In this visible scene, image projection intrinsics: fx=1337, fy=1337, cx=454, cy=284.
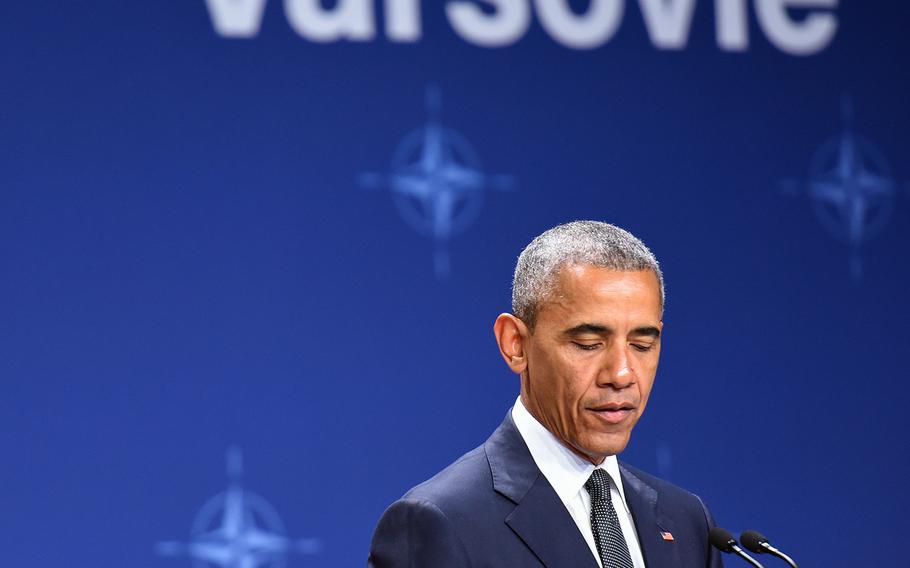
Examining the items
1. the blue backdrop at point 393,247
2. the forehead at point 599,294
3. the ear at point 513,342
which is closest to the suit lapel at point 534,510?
the ear at point 513,342

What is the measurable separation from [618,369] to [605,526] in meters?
0.23

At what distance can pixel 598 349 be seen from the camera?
5.84 ft

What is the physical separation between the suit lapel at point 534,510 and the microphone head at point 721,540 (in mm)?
224

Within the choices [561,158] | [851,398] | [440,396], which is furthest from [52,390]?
[851,398]

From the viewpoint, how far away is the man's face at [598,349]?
5.80 ft

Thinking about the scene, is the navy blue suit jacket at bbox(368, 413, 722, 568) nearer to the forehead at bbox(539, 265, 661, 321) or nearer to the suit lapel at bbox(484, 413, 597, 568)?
the suit lapel at bbox(484, 413, 597, 568)

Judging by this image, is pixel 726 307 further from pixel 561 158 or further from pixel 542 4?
pixel 542 4

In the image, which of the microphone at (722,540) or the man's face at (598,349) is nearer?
the man's face at (598,349)

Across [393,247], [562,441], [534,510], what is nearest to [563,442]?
[562,441]

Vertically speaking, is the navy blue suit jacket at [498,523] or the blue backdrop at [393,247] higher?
the blue backdrop at [393,247]

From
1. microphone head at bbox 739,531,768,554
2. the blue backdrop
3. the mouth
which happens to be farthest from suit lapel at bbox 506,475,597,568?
the blue backdrop

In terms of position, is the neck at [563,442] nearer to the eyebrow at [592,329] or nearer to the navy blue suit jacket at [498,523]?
the navy blue suit jacket at [498,523]

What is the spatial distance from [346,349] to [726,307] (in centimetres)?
101

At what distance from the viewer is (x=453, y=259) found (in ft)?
10.7
